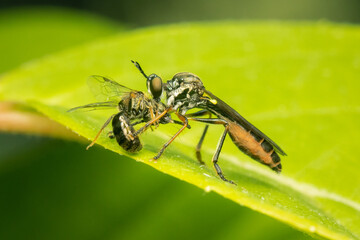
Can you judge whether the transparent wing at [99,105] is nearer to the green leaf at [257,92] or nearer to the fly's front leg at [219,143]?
the green leaf at [257,92]

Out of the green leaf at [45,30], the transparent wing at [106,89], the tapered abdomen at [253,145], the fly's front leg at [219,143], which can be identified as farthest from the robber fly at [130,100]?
the green leaf at [45,30]

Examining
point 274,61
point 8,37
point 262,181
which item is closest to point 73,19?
point 8,37

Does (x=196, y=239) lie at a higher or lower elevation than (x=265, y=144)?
lower

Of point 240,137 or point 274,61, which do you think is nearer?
point 240,137

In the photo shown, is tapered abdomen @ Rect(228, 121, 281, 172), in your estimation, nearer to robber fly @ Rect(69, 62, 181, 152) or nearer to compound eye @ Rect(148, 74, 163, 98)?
robber fly @ Rect(69, 62, 181, 152)

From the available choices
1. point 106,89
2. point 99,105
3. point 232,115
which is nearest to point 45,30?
point 106,89

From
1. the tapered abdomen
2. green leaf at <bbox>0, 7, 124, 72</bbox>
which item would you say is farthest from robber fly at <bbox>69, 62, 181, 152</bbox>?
green leaf at <bbox>0, 7, 124, 72</bbox>

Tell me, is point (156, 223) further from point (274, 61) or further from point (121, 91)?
point (274, 61)

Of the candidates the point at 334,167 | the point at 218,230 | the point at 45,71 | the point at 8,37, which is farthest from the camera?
the point at 8,37
